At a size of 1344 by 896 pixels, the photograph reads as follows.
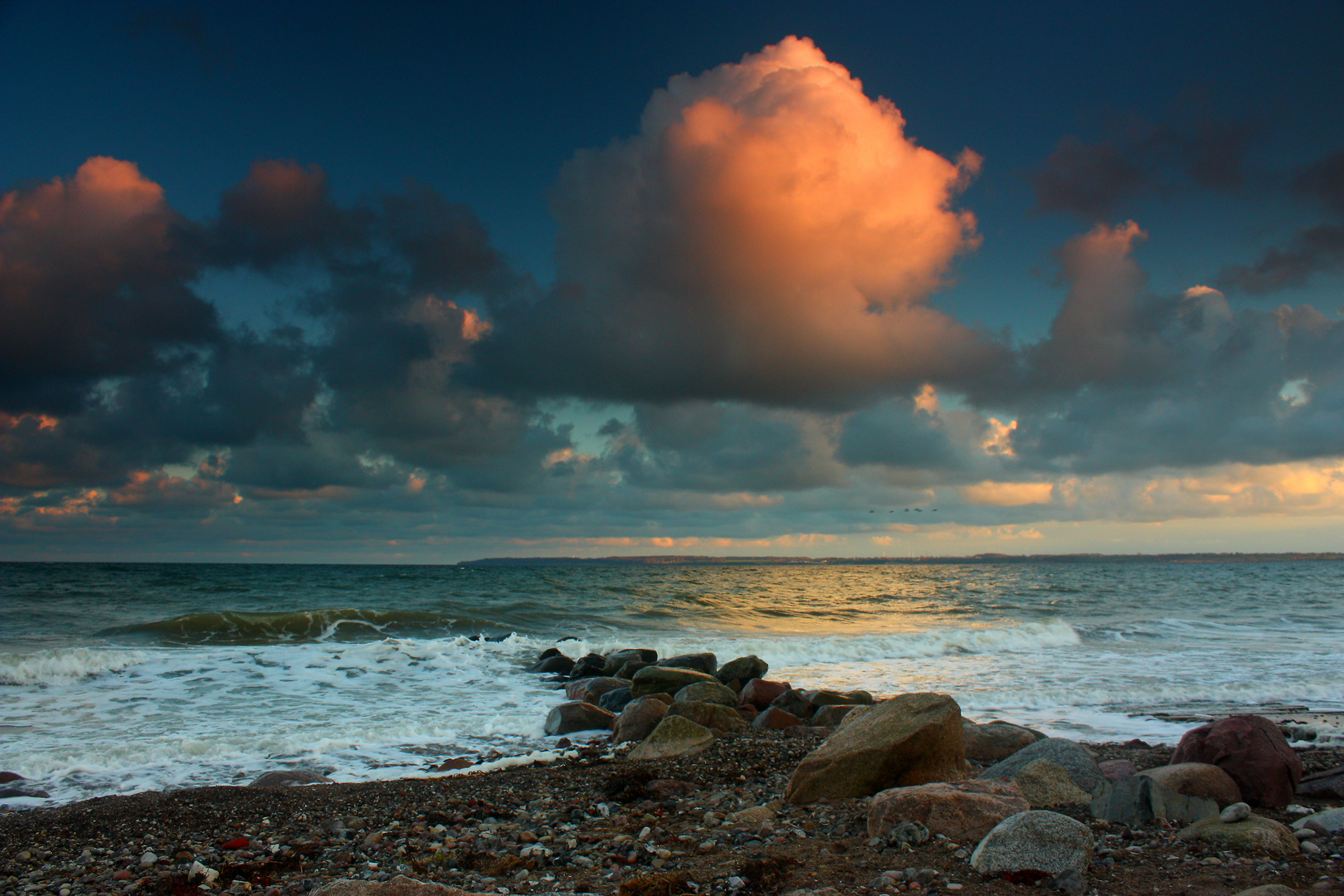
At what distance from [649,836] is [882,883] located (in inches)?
77.1

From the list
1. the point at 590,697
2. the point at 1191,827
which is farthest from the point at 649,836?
the point at 590,697

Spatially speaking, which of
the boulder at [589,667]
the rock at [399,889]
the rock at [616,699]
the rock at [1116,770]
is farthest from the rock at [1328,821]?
the boulder at [589,667]

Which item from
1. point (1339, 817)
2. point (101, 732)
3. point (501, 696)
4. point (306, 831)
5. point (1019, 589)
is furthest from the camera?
point (1019, 589)

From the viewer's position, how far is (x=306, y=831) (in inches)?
230

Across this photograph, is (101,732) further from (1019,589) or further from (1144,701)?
(1019,589)

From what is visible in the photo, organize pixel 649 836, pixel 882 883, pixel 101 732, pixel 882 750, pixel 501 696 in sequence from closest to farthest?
pixel 882 883 → pixel 649 836 → pixel 882 750 → pixel 101 732 → pixel 501 696

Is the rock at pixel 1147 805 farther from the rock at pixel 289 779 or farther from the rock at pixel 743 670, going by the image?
the rock at pixel 743 670

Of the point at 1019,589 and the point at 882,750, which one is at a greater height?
the point at 882,750

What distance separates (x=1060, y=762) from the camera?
6.56m

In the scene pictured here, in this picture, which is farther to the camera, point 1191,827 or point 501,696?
point 501,696

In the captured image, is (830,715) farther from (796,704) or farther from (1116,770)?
(1116,770)

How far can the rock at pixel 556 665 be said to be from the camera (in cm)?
1611

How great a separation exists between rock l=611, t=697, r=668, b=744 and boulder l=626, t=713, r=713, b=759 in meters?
0.82

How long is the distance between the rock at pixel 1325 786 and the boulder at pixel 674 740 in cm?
556
